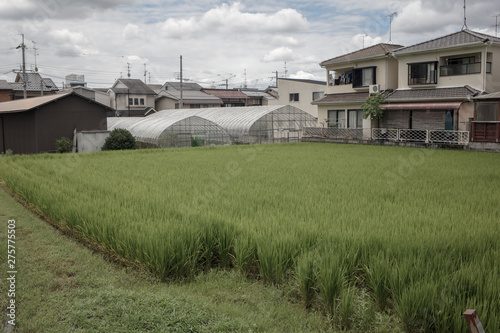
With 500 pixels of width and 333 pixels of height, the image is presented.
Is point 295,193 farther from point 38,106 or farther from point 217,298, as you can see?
point 38,106

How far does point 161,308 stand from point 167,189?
5.73m

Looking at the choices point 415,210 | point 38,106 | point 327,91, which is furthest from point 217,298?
point 327,91

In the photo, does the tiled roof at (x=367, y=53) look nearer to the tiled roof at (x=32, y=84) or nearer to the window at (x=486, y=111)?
the window at (x=486, y=111)

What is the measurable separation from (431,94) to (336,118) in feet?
24.8

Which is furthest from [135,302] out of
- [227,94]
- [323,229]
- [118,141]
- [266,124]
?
[227,94]

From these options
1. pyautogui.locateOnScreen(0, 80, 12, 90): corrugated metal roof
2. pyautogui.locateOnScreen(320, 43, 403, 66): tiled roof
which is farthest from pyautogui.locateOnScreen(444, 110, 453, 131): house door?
pyautogui.locateOnScreen(0, 80, 12, 90): corrugated metal roof

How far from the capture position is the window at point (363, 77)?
86.0 ft

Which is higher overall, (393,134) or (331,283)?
(393,134)

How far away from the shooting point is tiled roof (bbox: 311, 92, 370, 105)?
26172 millimetres

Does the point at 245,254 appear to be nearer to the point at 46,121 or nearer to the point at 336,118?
the point at 46,121

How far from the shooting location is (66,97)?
22.3 m

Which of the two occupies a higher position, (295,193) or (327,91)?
(327,91)

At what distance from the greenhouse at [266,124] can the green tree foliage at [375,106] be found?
4.86m

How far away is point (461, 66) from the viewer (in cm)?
2133
